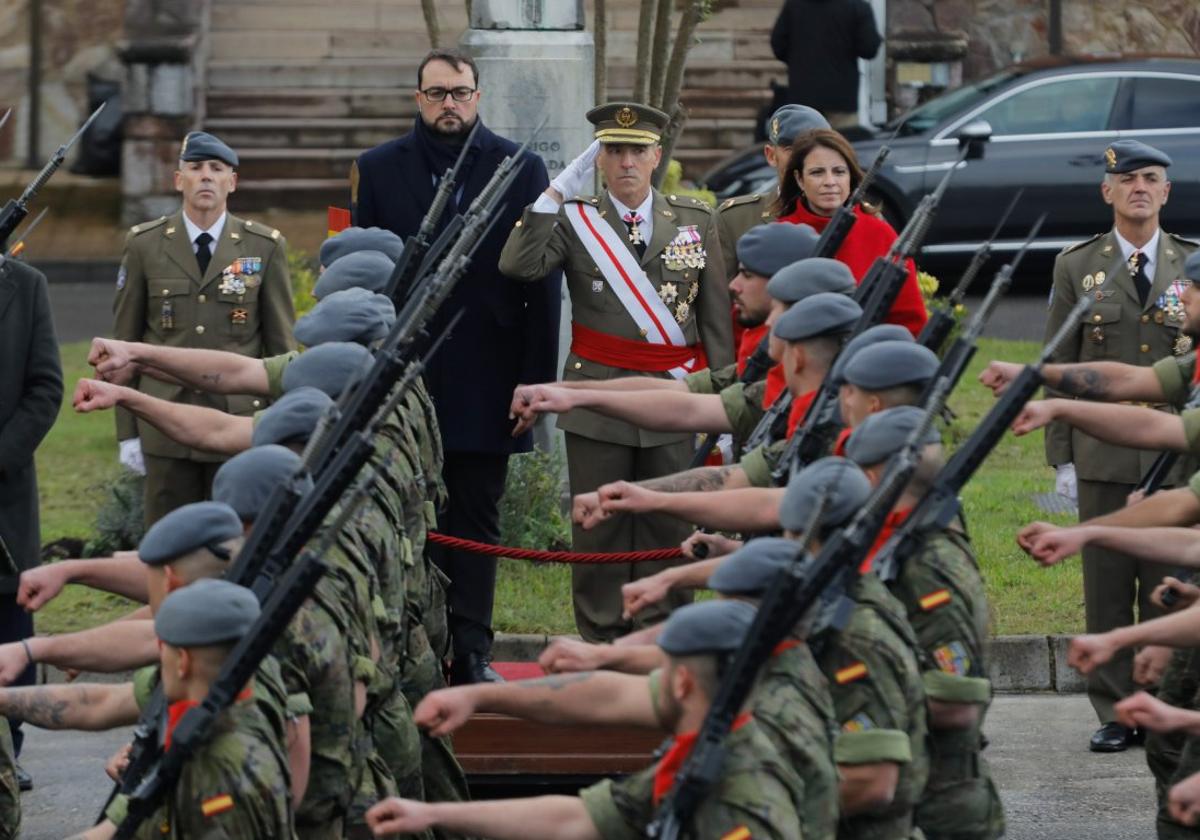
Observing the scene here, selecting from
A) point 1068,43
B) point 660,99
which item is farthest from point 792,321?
point 1068,43

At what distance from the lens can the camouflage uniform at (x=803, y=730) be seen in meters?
5.24

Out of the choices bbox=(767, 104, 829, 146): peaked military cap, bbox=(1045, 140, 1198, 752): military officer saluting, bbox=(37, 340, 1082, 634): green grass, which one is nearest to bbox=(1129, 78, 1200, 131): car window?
bbox=(37, 340, 1082, 634): green grass

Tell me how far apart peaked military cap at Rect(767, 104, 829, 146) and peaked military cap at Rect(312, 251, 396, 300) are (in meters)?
1.98

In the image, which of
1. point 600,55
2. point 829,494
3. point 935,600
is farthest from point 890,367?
point 600,55

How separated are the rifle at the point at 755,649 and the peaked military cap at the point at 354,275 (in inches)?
118

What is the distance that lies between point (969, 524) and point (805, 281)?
4.78 m

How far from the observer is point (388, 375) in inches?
261

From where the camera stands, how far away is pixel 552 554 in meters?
9.14

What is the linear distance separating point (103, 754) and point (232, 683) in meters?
4.53

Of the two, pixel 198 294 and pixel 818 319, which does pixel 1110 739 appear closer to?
pixel 818 319

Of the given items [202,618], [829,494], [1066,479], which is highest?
[829,494]

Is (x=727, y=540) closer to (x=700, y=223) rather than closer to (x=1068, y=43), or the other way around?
(x=700, y=223)

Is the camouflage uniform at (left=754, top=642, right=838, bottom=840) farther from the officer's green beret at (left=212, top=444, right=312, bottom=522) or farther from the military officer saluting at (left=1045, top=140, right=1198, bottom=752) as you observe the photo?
the military officer saluting at (left=1045, top=140, right=1198, bottom=752)

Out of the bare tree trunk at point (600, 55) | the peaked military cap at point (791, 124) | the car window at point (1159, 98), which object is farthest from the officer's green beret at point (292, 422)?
the car window at point (1159, 98)
